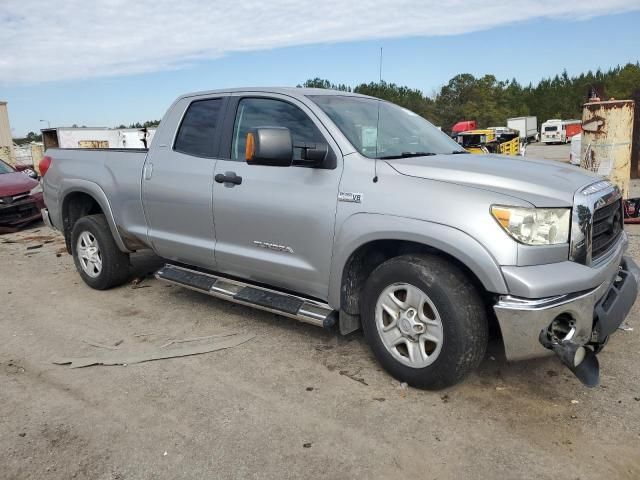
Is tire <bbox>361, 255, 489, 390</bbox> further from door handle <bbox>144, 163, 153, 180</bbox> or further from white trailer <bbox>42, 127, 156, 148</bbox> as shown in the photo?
white trailer <bbox>42, 127, 156, 148</bbox>

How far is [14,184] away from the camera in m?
9.94

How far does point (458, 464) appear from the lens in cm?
270

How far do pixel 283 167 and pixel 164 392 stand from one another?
5.58ft

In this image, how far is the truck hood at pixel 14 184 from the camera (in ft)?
32.0

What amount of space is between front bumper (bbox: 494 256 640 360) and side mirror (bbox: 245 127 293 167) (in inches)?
63.3

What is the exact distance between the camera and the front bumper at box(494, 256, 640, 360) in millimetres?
2867

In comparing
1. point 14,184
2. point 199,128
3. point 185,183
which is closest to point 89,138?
point 14,184

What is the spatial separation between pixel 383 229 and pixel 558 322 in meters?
1.11

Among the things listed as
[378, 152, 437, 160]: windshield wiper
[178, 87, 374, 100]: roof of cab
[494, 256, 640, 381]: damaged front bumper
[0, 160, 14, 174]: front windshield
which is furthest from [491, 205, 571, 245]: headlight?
[0, 160, 14, 174]: front windshield

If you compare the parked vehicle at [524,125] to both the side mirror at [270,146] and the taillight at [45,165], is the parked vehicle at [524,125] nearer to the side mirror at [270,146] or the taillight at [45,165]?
the taillight at [45,165]

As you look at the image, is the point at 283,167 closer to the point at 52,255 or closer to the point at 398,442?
the point at 398,442

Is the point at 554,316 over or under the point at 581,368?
over

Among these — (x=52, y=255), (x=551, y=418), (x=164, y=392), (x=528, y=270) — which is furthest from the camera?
(x=52, y=255)

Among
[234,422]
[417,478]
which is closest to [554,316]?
[417,478]
